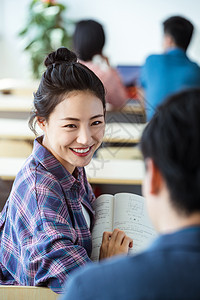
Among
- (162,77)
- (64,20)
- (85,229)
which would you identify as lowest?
(85,229)

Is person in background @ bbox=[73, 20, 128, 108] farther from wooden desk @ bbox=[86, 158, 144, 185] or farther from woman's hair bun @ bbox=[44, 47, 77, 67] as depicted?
woman's hair bun @ bbox=[44, 47, 77, 67]

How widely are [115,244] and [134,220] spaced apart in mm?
121

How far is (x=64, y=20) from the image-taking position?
598cm

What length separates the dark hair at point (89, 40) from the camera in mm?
3023

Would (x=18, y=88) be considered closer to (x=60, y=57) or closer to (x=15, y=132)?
(x=15, y=132)

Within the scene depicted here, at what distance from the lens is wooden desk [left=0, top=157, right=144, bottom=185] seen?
2.27 m

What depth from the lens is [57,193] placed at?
1086 mm

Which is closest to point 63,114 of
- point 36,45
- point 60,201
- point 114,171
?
point 60,201

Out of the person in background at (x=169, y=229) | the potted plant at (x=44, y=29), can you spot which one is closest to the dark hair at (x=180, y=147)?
the person in background at (x=169, y=229)

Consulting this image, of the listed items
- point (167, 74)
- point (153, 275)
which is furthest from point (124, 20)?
point (153, 275)

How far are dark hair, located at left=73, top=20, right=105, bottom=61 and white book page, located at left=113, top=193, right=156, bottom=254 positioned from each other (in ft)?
6.33

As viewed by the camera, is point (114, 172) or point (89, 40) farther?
point (89, 40)

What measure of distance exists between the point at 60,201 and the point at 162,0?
220 inches

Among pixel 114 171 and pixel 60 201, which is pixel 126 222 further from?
pixel 114 171
